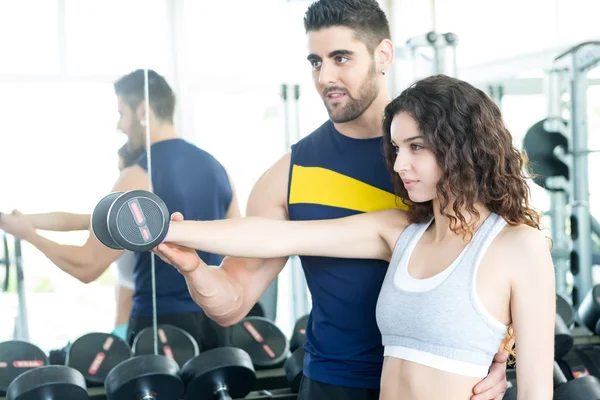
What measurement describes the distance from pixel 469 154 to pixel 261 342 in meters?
2.15

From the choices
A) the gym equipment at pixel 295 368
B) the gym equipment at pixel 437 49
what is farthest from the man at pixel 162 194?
the gym equipment at pixel 437 49

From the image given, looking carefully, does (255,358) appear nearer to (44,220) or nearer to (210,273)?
Result: (44,220)

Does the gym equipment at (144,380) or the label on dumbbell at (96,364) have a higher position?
the gym equipment at (144,380)

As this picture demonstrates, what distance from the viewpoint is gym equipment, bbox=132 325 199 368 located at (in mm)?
3453

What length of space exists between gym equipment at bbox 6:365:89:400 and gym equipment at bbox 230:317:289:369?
100cm

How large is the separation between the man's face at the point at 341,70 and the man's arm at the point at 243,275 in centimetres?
24

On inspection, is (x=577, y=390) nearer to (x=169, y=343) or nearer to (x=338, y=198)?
(x=338, y=198)

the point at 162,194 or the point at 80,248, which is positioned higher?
the point at 162,194

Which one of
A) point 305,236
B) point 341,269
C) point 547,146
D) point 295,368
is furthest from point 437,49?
point 305,236

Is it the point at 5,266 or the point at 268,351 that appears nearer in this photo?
the point at 5,266

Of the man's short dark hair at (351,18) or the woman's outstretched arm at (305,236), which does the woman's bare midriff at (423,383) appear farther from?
the man's short dark hair at (351,18)

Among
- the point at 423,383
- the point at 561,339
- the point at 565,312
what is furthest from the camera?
the point at 565,312

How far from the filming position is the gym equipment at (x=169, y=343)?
11.3 ft

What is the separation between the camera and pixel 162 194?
3.48 metres
